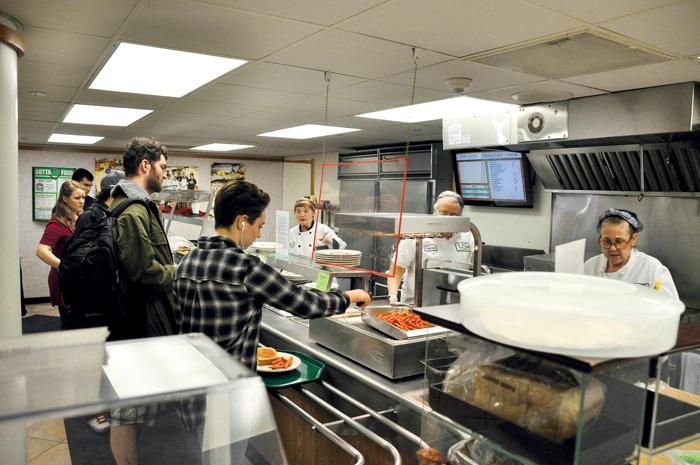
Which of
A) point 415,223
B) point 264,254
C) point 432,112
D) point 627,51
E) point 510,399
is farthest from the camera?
point 432,112

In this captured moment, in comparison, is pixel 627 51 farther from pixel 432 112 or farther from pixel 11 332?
pixel 11 332

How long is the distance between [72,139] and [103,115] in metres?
2.96

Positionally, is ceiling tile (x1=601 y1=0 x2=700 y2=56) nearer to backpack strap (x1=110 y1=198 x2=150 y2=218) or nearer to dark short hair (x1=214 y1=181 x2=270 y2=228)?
dark short hair (x1=214 y1=181 x2=270 y2=228)

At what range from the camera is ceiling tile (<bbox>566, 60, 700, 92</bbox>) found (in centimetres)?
286

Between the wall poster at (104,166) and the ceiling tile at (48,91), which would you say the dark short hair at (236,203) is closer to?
the ceiling tile at (48,91)

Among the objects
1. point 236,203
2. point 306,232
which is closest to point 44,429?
point 236,203

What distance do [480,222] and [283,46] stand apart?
4.21 m

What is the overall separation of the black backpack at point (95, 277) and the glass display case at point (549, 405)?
2040 millimetres

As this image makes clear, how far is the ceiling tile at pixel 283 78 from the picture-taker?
315cm

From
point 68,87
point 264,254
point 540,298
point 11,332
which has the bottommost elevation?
point 11,332

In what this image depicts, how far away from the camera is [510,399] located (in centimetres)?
108

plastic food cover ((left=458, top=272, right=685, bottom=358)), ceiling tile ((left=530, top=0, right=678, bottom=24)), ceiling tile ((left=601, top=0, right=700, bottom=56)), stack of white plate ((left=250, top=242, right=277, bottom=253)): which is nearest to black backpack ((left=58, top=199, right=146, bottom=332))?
stack of white plate ((left=250, top=242, right=277, bottom=253))

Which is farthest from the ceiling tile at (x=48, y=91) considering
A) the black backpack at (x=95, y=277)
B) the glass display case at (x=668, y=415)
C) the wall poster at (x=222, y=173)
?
the wall poster at (x=222, y=173)

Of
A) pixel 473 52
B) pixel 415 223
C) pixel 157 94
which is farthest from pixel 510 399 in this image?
pixel 157 94
